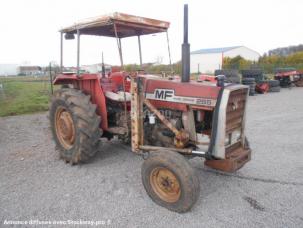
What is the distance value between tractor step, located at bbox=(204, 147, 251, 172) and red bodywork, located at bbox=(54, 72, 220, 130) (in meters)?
0.68

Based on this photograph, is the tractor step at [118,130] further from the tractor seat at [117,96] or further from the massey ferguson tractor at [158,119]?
the tractor seat at [117,96]

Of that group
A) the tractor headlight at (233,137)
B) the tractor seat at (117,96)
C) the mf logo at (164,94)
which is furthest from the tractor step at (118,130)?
the tractor headlight at (233,137)

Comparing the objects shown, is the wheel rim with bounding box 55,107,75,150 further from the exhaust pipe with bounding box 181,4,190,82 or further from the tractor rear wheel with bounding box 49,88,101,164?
the exhaust pipe with bounding box 181,4,190,82

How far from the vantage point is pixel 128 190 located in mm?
3795

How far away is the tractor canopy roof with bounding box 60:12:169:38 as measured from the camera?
4035mm

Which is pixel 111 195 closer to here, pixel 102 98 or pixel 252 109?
pixel 102 98

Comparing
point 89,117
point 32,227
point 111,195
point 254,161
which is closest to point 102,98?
point 89,117

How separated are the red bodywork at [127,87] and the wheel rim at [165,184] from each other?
89cm

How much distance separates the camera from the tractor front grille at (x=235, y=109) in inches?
138

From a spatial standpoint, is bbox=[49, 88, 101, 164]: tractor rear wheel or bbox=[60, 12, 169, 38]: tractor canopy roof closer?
bbox=[60, 12, 169, 38]: tractor canopy roof

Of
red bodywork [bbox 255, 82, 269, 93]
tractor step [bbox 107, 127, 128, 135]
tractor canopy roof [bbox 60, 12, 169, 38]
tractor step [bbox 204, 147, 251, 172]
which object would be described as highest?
tractor canopy roof [bbox 60, 12, 169, 38]

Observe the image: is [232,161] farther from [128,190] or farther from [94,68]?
[94,68]

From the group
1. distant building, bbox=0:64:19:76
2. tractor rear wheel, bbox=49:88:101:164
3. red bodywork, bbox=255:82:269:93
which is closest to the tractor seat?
tractor rear wheel, bbox=49:88:101:164

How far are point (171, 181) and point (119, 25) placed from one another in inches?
99.3
